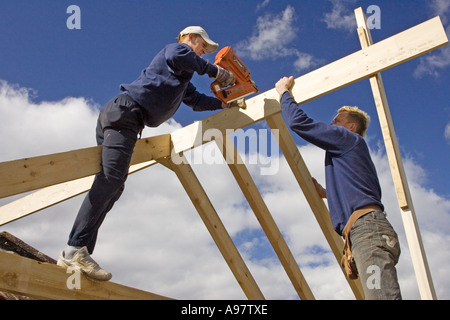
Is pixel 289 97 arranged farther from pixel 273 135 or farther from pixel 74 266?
pixel 74 266

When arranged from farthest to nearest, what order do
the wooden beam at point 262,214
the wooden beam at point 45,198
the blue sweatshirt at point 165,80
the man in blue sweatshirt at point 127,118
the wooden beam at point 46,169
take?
the wooden beam at point 45,198, the wooden beam at point 262,214, the blue sweatshirt at point 165,80, the man in blue sweatshirt at point 127,118, the wooden beam at point 46,169

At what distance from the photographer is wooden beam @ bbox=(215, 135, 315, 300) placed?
3058 millimetres

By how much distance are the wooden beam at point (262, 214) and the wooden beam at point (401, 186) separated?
1.01 meters

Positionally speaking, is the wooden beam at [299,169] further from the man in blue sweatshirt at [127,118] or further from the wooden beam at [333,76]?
the man in blue sweatshirt at [127,118]

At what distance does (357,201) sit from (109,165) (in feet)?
4.07

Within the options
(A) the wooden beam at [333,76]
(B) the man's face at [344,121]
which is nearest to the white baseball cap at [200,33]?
(A) the wooden beam at [333,76]

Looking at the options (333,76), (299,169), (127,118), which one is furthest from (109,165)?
(333,76)

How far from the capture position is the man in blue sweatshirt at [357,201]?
197 centimetres

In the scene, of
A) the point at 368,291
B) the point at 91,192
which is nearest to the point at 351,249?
the point at 368,291

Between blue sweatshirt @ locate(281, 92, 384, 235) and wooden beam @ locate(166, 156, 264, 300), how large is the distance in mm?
955

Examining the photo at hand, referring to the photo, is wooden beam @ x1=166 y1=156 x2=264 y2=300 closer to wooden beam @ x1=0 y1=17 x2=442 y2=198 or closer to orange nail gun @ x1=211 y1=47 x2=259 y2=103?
wooden beam @ x1=0 y1=17 x2=442 y2=198

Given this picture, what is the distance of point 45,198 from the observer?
3.37m
